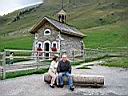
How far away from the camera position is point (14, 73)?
19.0 m

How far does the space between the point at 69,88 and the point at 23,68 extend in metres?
8.00

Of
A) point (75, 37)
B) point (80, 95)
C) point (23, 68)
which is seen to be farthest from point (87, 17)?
point (80, 95)

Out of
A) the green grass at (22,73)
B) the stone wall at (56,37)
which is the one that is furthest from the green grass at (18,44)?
the green grass at (22,73)

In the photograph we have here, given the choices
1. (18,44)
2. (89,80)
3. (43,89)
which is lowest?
(43,89)

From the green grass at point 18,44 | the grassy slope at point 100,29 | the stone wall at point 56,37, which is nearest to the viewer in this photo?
the stone wall at point 56,37

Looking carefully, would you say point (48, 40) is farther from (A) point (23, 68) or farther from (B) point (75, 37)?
(A) point (23, 68)

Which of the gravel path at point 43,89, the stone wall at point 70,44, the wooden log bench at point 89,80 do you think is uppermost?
the stone wall at point 70,44

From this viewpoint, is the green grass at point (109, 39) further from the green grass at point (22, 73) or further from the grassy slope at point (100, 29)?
the green grass at point (22, 73)

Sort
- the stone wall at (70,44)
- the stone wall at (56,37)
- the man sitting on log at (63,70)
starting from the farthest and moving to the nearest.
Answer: the stone wall at (56,37), the stone wall at (70,44), the man sitting on log at (63,70)

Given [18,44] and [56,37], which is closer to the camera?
[56,37]

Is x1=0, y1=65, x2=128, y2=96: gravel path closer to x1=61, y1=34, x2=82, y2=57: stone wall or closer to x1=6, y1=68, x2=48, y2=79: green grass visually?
x1=6, y1=68, x2=48, y2=79: green grass

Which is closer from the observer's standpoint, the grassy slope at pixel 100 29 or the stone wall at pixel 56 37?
the stone wall at pixel 56 37

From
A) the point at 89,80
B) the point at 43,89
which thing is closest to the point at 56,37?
the point at 89,80

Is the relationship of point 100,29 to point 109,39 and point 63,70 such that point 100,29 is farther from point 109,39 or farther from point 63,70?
point 63,70
